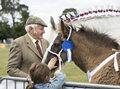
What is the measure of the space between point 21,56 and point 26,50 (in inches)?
6.1

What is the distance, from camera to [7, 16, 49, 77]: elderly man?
331 centimetres

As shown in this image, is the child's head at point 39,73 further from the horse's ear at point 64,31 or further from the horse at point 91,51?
the horse's ear at point 64,31

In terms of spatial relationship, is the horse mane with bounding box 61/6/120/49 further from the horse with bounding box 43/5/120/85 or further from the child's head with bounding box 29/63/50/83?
the child's head with bounding box 29/63/50/83

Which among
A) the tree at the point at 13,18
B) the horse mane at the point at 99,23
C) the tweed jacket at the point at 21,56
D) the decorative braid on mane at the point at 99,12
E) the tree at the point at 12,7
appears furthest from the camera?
the tree at the point at 12,7

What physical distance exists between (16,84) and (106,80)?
1.41m

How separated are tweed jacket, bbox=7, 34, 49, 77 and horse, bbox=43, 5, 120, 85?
30cm

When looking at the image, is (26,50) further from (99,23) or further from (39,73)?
(99,23)

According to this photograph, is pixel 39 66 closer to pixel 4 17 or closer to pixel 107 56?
pixel 107 56

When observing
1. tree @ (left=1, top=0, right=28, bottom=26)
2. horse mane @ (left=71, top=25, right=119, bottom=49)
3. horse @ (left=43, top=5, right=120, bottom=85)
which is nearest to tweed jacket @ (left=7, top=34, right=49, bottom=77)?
horse @ (left=43, top=5, right=120, bottom=85)

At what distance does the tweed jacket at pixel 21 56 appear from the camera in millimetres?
3301

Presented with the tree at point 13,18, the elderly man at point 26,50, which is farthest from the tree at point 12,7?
the elderly man at point 26,50

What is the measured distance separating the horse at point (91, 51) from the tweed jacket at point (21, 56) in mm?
299

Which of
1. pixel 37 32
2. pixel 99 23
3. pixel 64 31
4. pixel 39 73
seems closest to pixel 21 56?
pixel 37 32

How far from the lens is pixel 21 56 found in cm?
340
